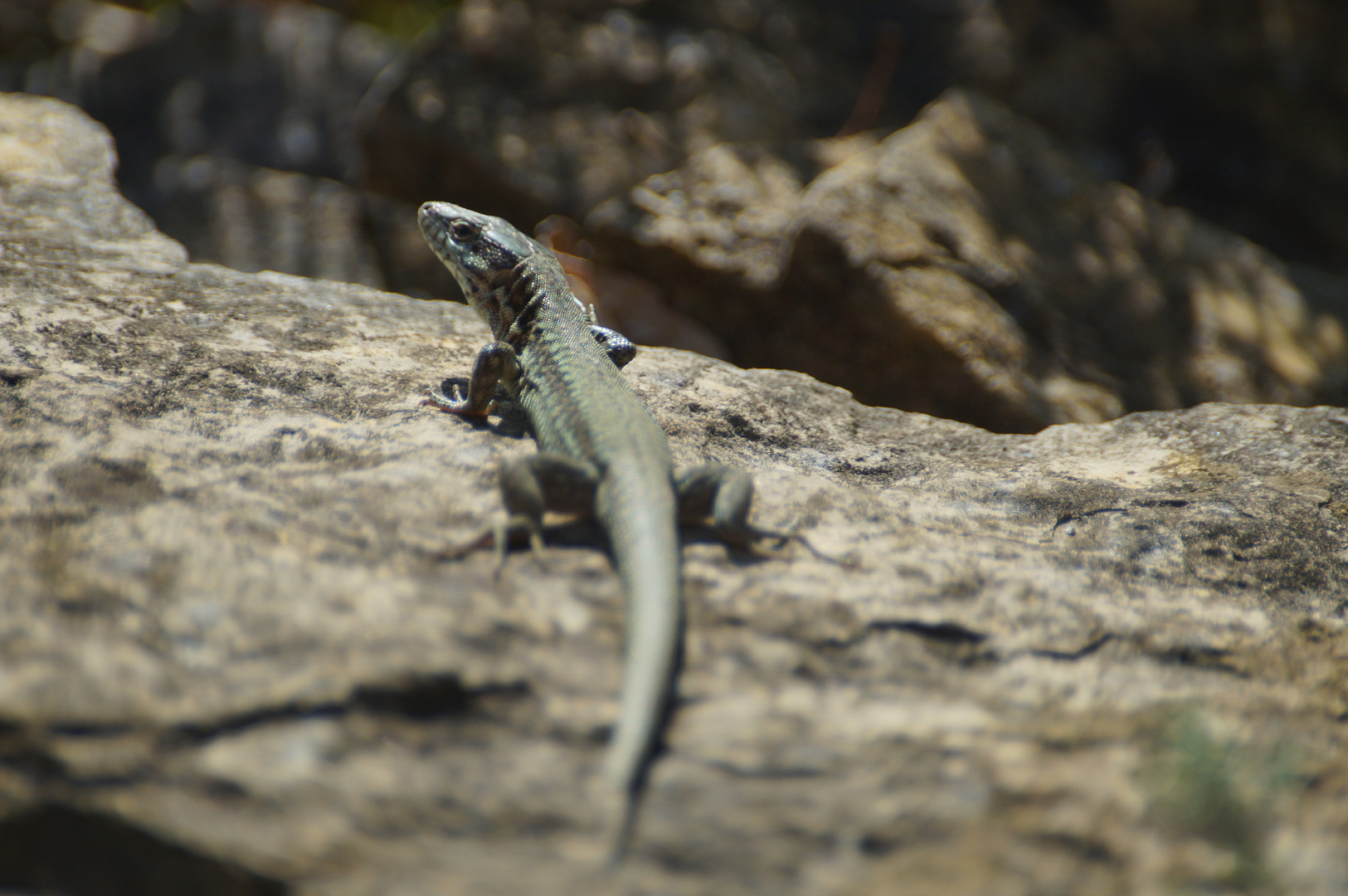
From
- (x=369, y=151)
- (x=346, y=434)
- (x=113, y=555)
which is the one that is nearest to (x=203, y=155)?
(x=369, y=151)

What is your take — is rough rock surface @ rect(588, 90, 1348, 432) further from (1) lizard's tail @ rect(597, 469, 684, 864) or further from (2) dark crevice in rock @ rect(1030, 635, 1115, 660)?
(1) lizard's tail @ rect(597, 469, 684, 864)

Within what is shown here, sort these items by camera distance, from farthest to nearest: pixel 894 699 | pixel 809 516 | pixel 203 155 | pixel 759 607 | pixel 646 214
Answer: pixel 203 155 → pixel 646 214 → pixel 809 516 → pixel 759 607 → pixel 894 699

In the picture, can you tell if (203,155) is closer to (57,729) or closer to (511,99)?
(511,99)

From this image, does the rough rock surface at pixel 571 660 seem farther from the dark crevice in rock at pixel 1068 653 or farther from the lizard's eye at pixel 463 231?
the lizard's eye at pixel 463 231

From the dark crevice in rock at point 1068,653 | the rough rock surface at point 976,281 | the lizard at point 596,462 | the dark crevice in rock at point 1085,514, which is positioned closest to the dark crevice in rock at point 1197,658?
the dark crevice in rock at point 1068,653

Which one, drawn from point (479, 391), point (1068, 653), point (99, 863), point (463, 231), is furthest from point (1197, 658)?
point (463, 231)

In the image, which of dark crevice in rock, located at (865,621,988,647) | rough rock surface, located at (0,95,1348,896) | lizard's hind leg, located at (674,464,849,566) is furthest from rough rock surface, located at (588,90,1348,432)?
dark crevice in rock, located at (865,621,988,647)
